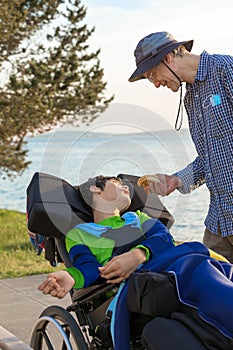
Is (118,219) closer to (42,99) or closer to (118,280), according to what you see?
(118,280)

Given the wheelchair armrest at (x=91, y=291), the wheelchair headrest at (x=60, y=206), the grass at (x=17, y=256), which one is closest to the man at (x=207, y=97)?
the wheelchair headrest at (x=60, y=206)

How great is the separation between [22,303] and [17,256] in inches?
90.3

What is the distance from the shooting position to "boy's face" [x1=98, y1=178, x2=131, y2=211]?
3330 mm

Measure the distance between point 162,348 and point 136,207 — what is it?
121 cm

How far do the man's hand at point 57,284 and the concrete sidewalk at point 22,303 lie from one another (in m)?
1.38

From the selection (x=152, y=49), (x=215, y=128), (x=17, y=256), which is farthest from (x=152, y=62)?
(x=17, y=256)

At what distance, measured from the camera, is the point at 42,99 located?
11812mm

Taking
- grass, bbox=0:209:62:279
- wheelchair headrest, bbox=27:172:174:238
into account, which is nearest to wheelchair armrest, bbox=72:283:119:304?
wheelchair headrest, bbox=27:172:174:238

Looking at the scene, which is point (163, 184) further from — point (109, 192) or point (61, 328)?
Result: point (61, 328)

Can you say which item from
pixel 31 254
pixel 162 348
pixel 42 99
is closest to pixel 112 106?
pixel 162 348

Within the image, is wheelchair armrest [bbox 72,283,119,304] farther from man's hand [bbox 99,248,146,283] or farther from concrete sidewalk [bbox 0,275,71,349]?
concrete sidewalk [bbox 0,275,71,349]

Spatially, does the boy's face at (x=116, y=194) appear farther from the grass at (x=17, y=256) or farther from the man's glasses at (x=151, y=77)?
the grass at (x=17, y=256)

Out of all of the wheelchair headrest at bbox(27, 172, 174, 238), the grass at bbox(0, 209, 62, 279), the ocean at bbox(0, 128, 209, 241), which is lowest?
the grass at bbox(0, 209, 62, 279)

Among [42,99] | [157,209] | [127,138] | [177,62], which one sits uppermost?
[42,99]
